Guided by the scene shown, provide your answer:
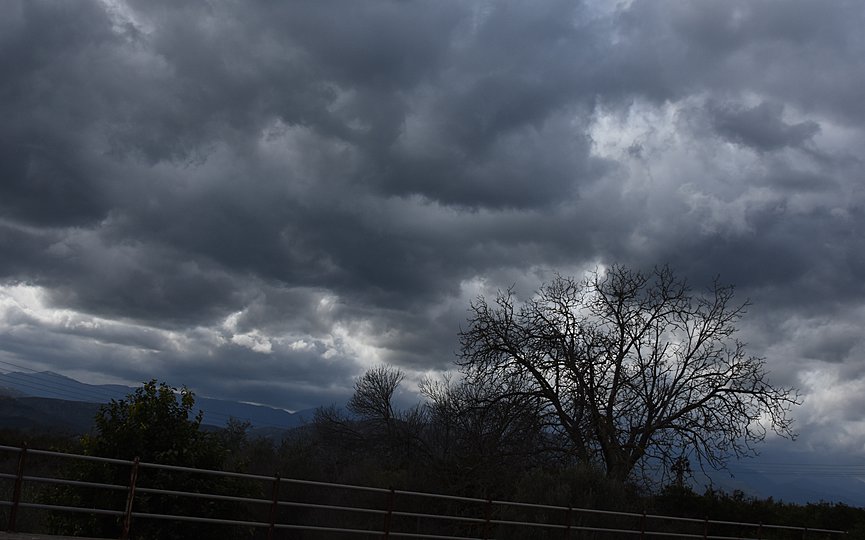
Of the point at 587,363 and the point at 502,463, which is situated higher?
the point at 587,363

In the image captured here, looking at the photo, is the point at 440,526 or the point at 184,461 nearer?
the point at 184,461

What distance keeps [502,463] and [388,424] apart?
23.9 meters

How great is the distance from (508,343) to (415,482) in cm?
555

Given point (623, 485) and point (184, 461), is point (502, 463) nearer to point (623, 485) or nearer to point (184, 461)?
point (623, 485)

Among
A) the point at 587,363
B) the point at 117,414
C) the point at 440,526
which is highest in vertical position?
the point at 587,363

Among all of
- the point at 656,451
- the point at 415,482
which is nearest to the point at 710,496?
the point at 656,451

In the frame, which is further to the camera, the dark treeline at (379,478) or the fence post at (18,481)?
the dark treeline at (379,478)

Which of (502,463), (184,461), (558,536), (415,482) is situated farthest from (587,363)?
(184,461)

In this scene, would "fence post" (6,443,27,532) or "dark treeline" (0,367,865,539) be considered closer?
"fence post" (6,443,27,532)

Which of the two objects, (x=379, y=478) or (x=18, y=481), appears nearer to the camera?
(x=18, y=481)

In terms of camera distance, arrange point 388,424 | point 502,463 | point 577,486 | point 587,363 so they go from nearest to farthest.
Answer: point 577,486, point 502,463, point 587,363, point 388,424

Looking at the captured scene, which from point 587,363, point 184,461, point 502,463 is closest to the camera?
point 184,461

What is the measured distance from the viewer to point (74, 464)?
15078 millimetres

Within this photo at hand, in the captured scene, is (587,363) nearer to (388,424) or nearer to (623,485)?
(623,485)
